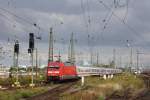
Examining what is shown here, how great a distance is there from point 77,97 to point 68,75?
132ft

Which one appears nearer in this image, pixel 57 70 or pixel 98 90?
pixel 98 90

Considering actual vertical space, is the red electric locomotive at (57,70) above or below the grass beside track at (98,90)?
above

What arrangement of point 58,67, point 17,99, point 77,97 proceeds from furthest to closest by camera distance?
1. point 58,67
2. point 17,99
3. point 77,97

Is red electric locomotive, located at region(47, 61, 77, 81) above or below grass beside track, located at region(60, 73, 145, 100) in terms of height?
above

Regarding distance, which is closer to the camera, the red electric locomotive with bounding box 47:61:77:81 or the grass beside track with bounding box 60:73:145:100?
the grass beside track with bounding box 60:73:145:100

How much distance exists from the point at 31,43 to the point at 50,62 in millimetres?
24627

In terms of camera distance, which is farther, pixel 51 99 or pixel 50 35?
pixel 50 35

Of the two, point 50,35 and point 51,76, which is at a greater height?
point 50,35

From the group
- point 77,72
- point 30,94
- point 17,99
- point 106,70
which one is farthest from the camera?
point 106,70

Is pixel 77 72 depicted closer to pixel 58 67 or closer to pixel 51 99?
pixel 58 67

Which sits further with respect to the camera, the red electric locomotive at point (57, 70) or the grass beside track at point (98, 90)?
the red electric locomotive at point (57, 70)

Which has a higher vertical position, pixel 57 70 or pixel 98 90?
pixel 57 70

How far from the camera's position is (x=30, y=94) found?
144 ft

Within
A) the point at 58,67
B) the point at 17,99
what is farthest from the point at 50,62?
the point at 17,99
